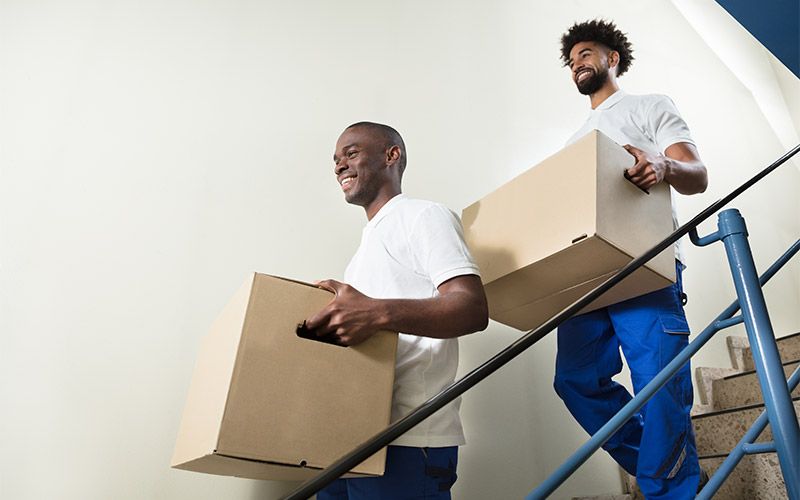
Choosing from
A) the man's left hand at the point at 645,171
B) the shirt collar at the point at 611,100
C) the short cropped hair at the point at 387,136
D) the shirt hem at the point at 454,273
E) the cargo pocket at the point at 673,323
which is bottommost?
the shirt hem at the point at 454,273

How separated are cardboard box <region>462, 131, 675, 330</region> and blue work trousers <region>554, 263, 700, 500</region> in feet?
0.20

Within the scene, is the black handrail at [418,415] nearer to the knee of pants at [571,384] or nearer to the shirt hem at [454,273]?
the shirt hem at [454,273]

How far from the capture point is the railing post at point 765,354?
97 centimetres

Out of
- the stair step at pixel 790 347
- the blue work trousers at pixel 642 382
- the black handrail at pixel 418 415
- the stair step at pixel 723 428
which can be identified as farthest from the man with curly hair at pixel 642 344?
the stair step at pixel 790 347

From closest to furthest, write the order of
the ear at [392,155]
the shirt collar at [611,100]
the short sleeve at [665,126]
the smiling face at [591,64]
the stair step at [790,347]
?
the ear at [392,155] < the short sleeve at [665,126] < the shirt collar at [611,100] < the smiling face at [591,64] < the stair step at [790,347]

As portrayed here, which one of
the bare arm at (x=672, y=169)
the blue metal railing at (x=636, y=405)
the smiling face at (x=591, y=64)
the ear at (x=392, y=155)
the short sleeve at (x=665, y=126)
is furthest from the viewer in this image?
the smiling face at (x=591, y=64)

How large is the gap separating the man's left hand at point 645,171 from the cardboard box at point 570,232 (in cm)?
2

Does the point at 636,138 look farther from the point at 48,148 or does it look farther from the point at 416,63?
the point at 48,148

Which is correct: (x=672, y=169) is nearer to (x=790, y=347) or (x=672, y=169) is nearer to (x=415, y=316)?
(x=415, y=316)

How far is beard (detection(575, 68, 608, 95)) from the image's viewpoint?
1.88 metres

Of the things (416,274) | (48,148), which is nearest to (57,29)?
(48,148)

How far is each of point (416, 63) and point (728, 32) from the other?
2.94m

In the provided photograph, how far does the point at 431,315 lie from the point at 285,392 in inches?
10.3

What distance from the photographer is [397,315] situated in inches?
42.6
